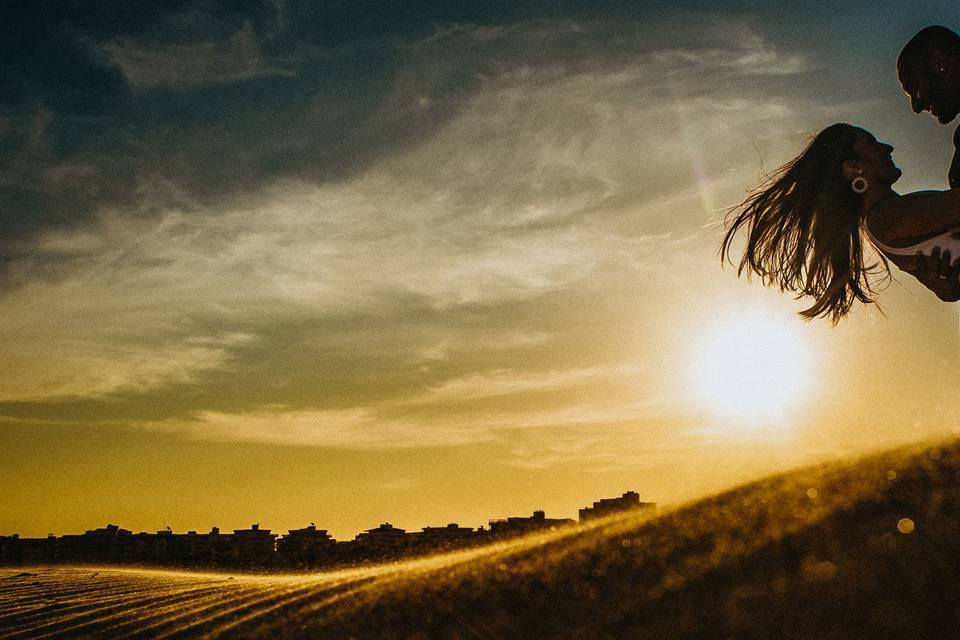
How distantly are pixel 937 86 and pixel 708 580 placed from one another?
3.20m

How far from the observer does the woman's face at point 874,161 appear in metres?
4.81

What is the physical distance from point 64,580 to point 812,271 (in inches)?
495

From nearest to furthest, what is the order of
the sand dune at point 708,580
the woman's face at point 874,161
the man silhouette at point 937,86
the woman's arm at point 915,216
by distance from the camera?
the sand dune at point 708,580 < the woman's arm at point 915,216 < the man silhouette at point 937,86 < the woman's face at point 874,161

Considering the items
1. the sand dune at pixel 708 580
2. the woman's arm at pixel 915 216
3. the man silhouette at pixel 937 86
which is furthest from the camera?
the man silhouette at pixel 937 86

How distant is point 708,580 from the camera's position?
14.9 feet

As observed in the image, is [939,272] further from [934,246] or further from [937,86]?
[937,86]

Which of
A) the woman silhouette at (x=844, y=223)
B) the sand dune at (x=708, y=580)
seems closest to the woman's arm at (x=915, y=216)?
the woman silhouette at (x=844, y=223)

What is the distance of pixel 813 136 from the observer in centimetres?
532

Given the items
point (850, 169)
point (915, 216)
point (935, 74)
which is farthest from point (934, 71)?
point (915, 216)

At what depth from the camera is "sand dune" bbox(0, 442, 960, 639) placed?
4062 millimetres

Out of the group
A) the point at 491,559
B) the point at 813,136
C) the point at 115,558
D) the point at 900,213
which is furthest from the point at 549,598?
the point at 115,558

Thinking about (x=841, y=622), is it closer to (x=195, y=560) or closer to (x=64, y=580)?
(x=64, y=580)

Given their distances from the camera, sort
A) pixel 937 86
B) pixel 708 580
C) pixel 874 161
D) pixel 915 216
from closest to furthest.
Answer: pixel 915 216
pixel 708 580
pixel 937 86
pixel 874 161

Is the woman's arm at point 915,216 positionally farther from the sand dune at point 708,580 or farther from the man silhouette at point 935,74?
the sand dune at point 708,580
